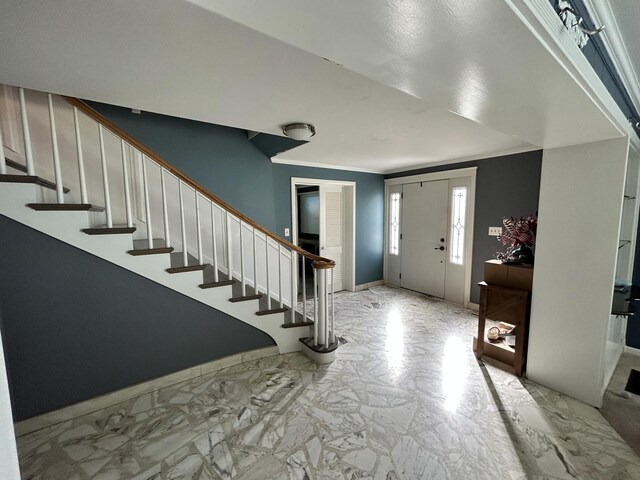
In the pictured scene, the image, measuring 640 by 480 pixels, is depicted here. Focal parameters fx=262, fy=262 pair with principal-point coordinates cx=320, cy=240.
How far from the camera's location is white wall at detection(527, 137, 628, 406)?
1.80 meters

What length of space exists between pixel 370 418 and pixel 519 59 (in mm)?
2148

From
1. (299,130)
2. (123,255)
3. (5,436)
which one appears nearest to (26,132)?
(123,255)

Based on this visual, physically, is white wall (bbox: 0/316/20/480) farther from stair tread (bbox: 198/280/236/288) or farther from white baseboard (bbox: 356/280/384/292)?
white baseboard (bbox: 356/280/384/292)

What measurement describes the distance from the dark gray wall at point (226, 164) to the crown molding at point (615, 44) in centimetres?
299

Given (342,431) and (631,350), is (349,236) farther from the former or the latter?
(631,350)

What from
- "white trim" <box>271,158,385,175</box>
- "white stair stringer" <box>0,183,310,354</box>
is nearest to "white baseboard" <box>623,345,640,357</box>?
"white stair stringer" <box>0,183,310,354</box>

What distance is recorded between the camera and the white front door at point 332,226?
445cm

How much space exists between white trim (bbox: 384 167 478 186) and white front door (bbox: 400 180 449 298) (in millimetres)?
65

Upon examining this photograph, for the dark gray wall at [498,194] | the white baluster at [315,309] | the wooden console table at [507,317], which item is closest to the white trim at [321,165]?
the dark gray wall at [498,194]

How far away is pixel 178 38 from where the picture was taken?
119 cm

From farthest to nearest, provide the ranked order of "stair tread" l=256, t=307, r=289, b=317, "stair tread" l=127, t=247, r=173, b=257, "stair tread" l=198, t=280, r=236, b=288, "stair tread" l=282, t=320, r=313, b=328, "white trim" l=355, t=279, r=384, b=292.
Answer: "white trim" l=355, t=279, r=384, b=292 < "stair tread" l=282, t=320, r=313, b=328 < "stair tread" l=256, t=307, r=289, b=317 < "stair tread" l=198, t=280, r=236, b=288 < "stair tread" l=127, t=247, r=173, b=257

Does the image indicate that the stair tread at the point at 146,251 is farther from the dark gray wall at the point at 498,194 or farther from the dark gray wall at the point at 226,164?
the dark gray wall at the point at 498,194

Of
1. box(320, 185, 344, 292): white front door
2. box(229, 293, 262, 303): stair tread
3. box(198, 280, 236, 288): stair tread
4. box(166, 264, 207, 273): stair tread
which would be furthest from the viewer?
box(320, 185, 344, 292): white front door

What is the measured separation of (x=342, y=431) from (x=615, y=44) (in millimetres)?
2848
